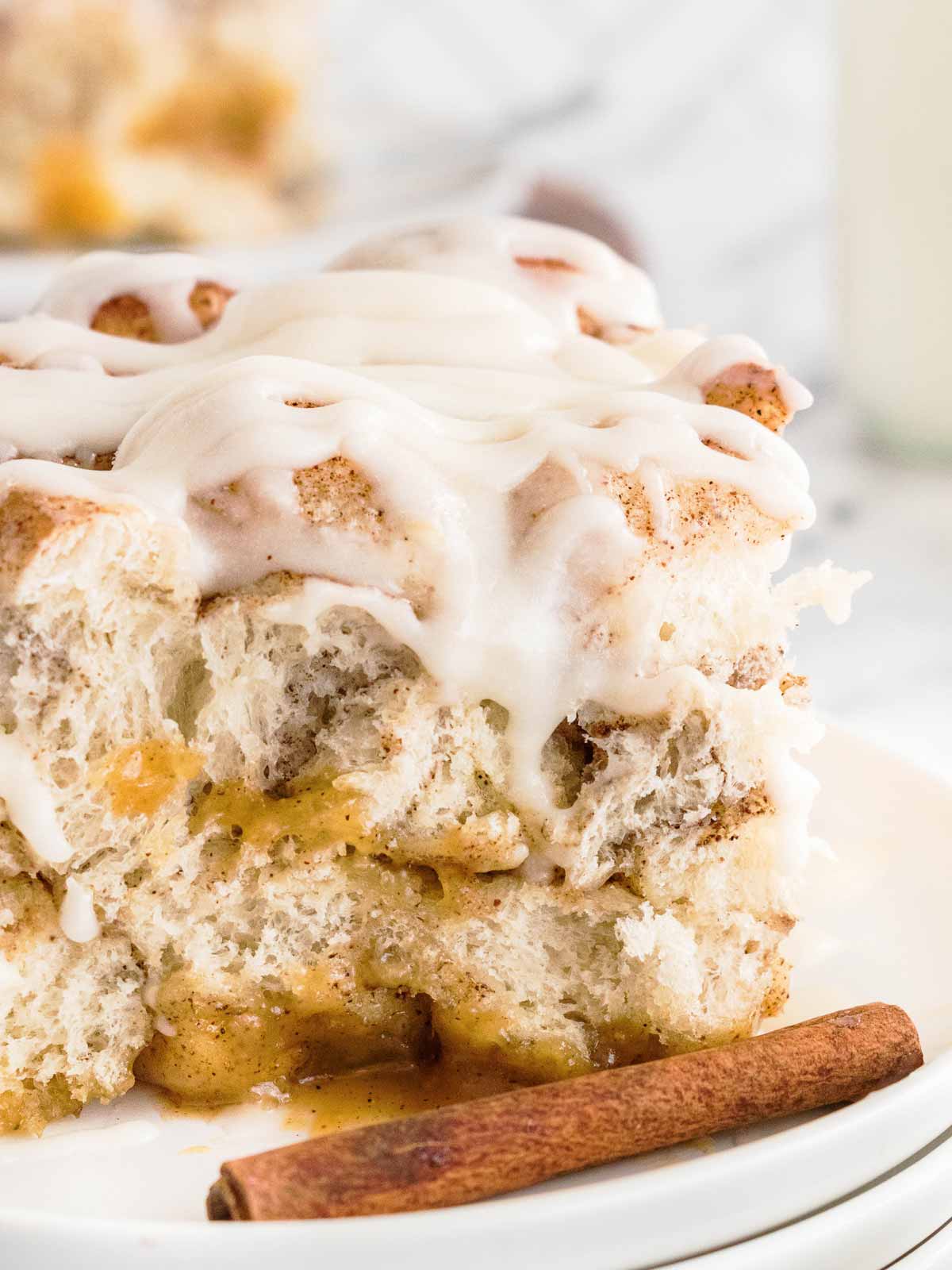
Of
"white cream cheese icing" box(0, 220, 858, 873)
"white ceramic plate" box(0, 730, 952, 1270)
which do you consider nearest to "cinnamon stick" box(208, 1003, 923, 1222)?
Answer: "white ceramic plate" box(0, 730, 952, 1270)

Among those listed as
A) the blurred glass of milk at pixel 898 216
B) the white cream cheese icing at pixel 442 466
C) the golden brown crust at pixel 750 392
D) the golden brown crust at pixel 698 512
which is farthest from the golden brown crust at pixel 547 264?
the blurred glass of milk at pixel 898 216

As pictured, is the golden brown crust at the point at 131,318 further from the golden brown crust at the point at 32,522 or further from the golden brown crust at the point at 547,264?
the golden brown crust at the point at 32,522

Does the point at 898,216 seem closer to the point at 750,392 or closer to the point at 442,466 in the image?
the point at 750,392

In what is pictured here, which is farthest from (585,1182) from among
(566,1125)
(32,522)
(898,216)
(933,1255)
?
(898,216)

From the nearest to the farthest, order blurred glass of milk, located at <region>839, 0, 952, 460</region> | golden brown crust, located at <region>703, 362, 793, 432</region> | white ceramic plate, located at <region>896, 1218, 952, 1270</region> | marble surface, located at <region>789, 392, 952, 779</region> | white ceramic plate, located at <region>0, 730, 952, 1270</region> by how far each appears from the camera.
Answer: white ceramic plate, located at <region>0, 730, 952, 1270</region>
white ceramic plate, located at <region>896, 1218, 952, 1270</region>
golden brown crust, located at <region>703, 362, 793, 432</region>
marble surface, located at <region>789, 392, 952, 779</region>
blurred glass of milk, located at <region>839, 0, 952, 460</region>

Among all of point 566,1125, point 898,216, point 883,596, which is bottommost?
point 566,1125

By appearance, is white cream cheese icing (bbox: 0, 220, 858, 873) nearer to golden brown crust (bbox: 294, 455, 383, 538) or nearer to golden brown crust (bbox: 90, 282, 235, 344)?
golden brown crust (bbox: 294, 455, 383, 538)

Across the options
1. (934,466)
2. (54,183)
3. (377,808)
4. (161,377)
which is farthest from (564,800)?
(54,183)
